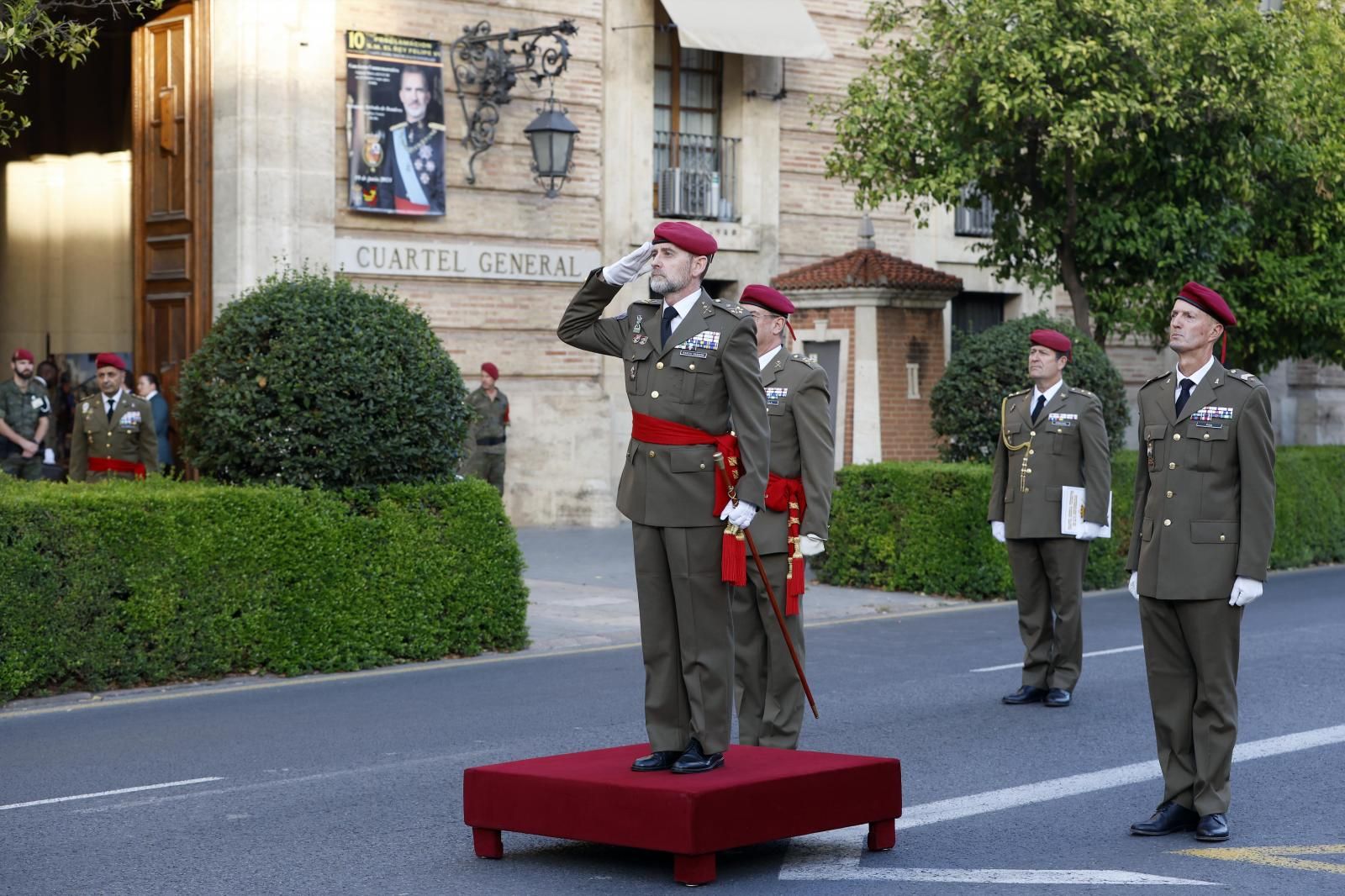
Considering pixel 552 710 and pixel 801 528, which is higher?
pixel 801 528

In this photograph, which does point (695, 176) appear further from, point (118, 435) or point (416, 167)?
point (118, 435)

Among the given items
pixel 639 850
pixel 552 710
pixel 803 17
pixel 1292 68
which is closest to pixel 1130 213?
pixel 1292 68

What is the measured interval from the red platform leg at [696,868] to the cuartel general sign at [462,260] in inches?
548

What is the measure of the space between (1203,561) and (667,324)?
2218 millimetres

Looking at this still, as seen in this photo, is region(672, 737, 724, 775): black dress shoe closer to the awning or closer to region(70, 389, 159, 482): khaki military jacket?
region(70, 389, 159, 482): khaki military jacket

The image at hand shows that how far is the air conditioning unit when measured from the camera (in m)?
22.7

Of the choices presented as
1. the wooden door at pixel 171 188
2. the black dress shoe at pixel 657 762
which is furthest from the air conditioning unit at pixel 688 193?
the black dress shoe at pixel 657 762

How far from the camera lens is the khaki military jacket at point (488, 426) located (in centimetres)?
1969

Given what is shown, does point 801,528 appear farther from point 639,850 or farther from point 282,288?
point 282,288

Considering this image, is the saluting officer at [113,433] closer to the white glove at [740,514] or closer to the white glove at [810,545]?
the white glove at [810,545]

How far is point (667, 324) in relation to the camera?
6.87 meters

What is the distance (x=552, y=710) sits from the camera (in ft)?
33.3

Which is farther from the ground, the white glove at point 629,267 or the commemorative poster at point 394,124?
the commemorative poster at point 394,124

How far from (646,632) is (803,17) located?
17.0 meters
